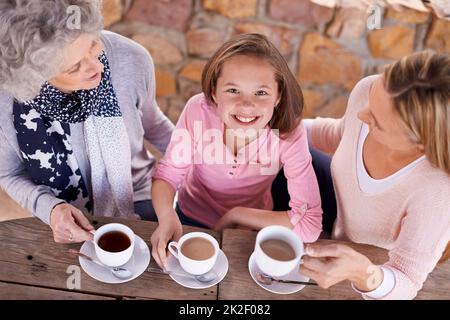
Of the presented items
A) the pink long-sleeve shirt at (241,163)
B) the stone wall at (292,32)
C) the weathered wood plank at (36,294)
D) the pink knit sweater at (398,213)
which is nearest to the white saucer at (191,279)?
the weathered wood plank at (36,294)

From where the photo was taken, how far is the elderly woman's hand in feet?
3.59

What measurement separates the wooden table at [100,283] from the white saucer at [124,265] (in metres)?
0.01

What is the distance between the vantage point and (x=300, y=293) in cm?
106

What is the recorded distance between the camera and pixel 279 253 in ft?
3.40

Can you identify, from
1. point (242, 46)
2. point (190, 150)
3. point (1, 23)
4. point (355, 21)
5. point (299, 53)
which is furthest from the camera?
point (299, 53)

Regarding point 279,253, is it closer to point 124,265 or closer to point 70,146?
point 124,265

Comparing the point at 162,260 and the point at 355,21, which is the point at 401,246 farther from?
the point at 355,21

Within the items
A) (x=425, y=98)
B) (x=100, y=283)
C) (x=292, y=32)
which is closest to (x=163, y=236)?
(x=100, y=283)

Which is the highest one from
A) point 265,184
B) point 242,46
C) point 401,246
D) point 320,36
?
point 242,46

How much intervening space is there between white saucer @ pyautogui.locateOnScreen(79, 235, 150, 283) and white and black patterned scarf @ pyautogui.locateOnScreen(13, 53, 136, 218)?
1.00ft

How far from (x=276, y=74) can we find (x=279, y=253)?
1.48 ft

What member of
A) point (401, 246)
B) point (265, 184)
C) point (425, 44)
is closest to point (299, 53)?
point (425, 44)

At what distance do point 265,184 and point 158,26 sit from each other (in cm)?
99

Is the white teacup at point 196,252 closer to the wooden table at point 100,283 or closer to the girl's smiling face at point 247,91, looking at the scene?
the wooden table at point 100,283
